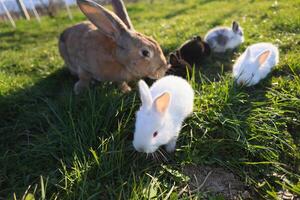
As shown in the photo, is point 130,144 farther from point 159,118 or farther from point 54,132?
point 54,132

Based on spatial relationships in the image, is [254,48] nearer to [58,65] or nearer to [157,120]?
[157,120]

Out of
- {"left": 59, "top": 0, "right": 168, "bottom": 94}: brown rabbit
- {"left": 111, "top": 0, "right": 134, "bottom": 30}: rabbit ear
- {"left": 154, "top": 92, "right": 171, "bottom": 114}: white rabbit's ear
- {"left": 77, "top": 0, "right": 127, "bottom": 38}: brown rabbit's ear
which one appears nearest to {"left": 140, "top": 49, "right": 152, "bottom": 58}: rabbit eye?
{"left": 59, "top": 0, "right": 168, "bottom": 94}: brown rabbit

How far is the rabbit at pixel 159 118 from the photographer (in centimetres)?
308

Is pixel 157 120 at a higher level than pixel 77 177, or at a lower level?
higher

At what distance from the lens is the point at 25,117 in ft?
14.1

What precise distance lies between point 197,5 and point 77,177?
351 inches

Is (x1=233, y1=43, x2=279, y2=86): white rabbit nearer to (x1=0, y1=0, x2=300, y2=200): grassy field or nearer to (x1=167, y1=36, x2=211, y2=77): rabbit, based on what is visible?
(x1=0, y1=0, x2=300, y2=200): grassy field

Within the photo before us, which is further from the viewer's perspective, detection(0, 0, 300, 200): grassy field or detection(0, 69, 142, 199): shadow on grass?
detection(0, 69, 142, 199): shadow on grass

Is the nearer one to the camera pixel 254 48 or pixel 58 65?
pixel 254 48

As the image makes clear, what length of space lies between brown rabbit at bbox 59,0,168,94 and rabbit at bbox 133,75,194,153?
0.76 m

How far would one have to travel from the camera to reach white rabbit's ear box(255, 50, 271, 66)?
4.37 m

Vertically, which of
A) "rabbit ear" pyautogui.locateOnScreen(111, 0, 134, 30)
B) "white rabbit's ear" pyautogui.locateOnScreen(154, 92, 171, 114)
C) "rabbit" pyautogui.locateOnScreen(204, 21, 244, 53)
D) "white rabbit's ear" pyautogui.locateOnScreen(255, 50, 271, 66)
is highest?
"rabbit ear" pyautogui.locateOnScreen(111, 0, 134, 30)

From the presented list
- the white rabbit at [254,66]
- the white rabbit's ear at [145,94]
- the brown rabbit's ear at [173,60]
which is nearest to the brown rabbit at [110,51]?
the brown rabbit's ear at [173,60]

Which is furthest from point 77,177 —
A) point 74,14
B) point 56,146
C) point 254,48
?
point 74,14
